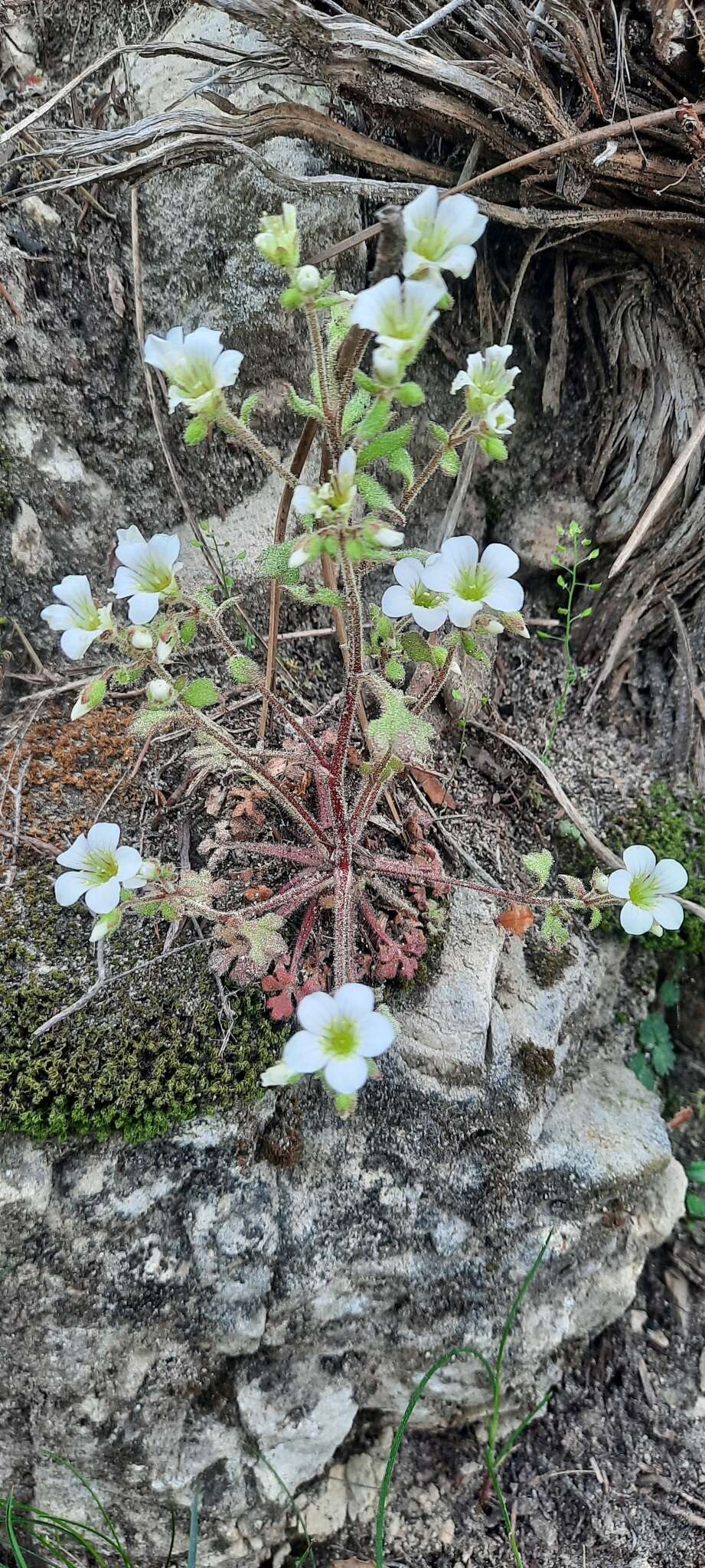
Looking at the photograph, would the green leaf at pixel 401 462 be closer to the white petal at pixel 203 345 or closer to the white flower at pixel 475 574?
the white flower at pixel 475 574

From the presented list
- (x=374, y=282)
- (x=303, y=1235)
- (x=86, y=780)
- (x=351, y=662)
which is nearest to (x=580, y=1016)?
(x=303, y=1235)

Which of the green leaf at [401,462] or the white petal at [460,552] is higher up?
the green leaf at [401,462]

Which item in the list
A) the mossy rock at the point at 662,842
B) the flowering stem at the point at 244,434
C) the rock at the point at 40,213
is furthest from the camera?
the mossy rock at the point at 662,842

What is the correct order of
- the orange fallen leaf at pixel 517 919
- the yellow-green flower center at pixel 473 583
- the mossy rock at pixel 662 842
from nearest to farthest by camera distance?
the yellow-green flower center at pixel 473 583, the orange fallen leaf at pixel 517 919, the mossy rock at pixel 662 842

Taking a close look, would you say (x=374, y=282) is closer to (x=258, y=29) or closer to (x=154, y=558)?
(x=154, y=558)

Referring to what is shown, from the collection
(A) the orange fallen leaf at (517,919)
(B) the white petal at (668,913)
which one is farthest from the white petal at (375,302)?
(A) the orange fallen leaf at (517,919)

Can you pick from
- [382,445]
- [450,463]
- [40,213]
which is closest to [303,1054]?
[382,445]

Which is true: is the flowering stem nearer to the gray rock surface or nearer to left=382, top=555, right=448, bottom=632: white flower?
left=382, top=555, right=448, bottom=632: white flower
